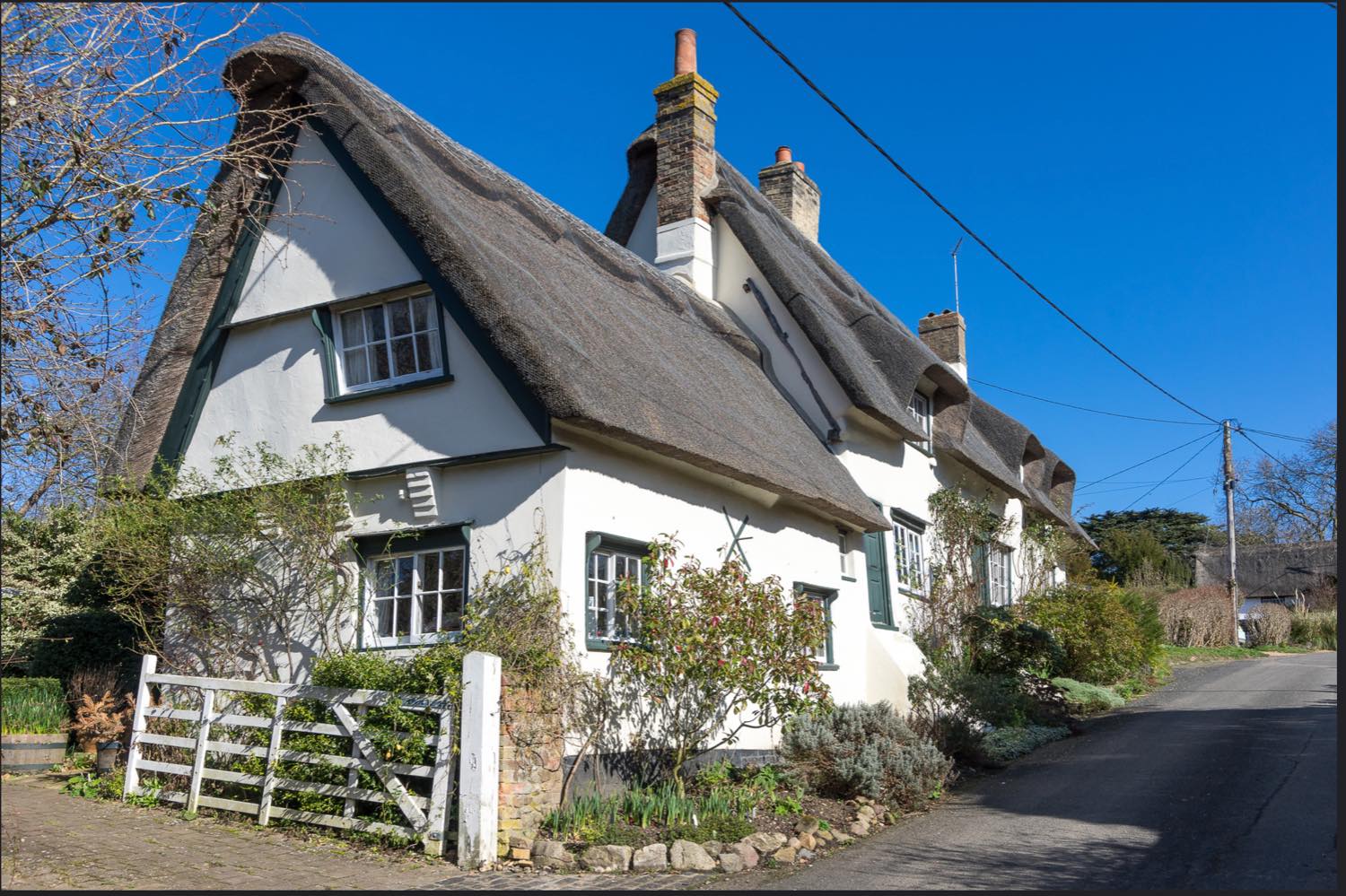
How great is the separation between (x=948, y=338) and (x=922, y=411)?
572 centimetres

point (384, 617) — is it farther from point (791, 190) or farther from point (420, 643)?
point (791, 190)

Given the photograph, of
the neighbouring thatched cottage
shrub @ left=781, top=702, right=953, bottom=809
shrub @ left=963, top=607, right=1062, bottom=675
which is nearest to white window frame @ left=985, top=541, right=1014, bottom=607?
shrub @ left=963, top=607, right=1062, bottom=675

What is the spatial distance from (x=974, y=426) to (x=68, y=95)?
1775 cm

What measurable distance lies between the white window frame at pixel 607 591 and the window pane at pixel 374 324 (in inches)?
121

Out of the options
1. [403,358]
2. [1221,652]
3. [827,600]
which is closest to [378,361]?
[403,358]

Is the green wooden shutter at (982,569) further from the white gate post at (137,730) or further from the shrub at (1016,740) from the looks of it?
the white gate post at (137,730)

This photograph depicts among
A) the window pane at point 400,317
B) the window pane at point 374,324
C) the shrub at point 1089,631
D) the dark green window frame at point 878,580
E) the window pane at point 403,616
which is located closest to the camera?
the window pane at point 403,616

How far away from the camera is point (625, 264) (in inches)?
557

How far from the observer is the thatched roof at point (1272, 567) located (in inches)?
1845

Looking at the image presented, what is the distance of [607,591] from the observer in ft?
33.0

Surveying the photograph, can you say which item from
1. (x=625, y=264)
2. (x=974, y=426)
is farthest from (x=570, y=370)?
(x=974, y=426)

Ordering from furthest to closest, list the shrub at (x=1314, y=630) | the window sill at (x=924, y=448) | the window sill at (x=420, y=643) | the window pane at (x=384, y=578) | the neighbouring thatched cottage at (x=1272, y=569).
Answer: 1. the neighbouring thatched cottage at (x=1272, y=569)
2. the shrub at (x=1314, y=630)
3. the window sill at (x=924, y=448)
4. the window pane at (x=384, y=578)
5. the window sill at (x=420, y=643)

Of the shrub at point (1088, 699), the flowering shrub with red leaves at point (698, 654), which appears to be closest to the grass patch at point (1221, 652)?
the shrub at point (1088, 699)

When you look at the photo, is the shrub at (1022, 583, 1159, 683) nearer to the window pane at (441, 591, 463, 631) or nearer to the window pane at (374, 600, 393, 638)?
the window pane at (441, 591, 463, 631)
